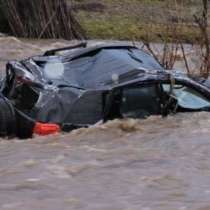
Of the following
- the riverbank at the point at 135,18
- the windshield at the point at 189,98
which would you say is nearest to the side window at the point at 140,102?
the windshield at the point at 189,98

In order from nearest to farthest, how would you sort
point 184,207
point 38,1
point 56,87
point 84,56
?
point 184,207 → point 56,87 → point 84,56 → point 38,1

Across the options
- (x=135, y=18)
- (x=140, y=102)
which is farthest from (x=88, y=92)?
(x=135, y=18)

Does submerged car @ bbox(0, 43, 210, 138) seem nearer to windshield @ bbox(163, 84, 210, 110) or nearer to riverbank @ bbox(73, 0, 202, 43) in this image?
windshield @ bbox(163, 84, 210, 110)

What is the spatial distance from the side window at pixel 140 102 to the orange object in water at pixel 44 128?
2.99 feet

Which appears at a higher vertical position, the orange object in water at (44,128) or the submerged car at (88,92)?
the submerged car at (88,92)

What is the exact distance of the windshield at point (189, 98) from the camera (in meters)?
10.9

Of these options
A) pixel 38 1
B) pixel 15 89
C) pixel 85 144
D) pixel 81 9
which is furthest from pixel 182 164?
pixel 81 9

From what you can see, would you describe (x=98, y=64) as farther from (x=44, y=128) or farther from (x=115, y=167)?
(x=115, y=167)

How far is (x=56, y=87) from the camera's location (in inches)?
406

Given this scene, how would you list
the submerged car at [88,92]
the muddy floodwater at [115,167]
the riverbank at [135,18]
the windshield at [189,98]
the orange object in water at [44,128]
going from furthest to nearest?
the riverbank at [135,18]
the windshield at [189,98]
the submerged car at [88,92]
the orange object in water at [44,128]
the muddy floodwater at [115,167]

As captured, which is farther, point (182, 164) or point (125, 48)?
point (125, 48)

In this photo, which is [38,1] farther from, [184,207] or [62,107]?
[184,207]

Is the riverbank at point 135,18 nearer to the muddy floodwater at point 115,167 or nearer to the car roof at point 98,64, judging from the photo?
the car roof at point 98,64

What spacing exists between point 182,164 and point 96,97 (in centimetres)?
136
